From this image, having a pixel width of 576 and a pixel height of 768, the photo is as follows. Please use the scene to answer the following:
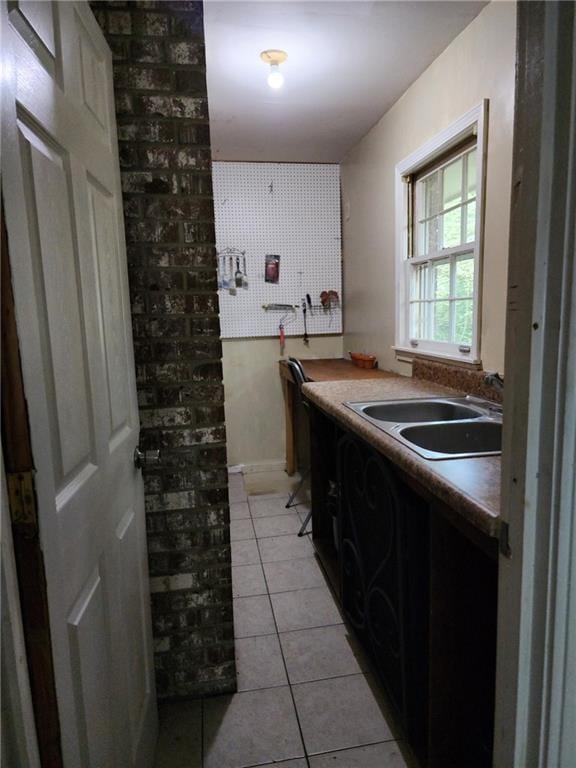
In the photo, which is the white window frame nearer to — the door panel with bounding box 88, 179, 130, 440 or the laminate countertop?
the laminate countertop

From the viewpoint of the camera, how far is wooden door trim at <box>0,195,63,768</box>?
59 cm

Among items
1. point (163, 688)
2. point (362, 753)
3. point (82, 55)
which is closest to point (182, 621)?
point (163, 688)

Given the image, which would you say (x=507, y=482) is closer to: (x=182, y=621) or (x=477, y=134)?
(x=182, y=621)

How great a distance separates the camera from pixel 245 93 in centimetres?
250

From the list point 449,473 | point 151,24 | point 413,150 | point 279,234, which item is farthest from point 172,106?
point 279,234

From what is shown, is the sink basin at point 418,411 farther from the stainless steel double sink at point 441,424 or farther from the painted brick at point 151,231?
the painted brick at point 151,231

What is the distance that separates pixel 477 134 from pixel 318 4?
32.7 inches

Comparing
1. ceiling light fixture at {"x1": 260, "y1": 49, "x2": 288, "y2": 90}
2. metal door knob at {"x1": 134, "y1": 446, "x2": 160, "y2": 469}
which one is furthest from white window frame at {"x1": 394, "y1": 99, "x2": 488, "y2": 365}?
metal door knob at {"x1": 134, "y1": 446, "x2": 160, "y2": 469}

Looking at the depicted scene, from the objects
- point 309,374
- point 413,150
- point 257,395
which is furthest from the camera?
point 257,395

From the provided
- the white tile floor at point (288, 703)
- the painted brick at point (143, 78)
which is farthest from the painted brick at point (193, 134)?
the white tile floor at point (288, 703)

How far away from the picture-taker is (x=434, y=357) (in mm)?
2422

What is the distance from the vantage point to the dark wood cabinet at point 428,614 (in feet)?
3.80

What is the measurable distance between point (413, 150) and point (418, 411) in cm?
153

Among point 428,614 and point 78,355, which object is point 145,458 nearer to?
point 78,355
